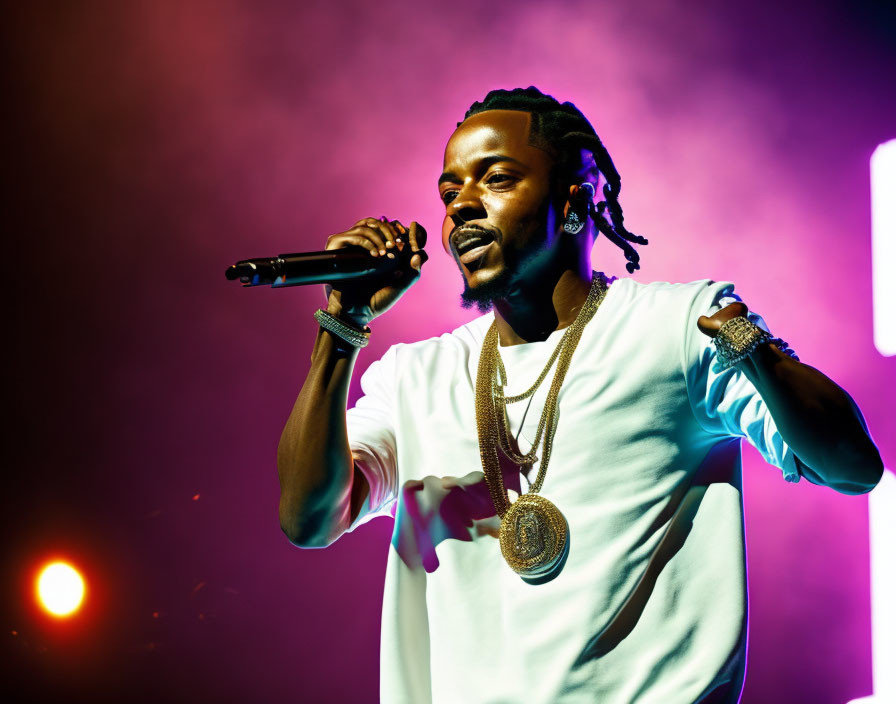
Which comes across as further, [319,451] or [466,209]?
[466,209]

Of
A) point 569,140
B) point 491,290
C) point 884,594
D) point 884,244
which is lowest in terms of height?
point 884,594

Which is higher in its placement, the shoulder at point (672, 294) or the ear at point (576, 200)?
the ear at point (576, 200)

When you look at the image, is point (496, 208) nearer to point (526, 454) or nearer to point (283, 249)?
point (526, 454)

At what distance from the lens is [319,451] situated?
1.57 metres

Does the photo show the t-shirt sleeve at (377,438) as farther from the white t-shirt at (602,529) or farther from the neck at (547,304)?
the neck at (547,304)

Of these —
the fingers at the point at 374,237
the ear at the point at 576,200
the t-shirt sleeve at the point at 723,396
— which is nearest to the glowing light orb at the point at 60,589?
the fingers at the point at 374,237

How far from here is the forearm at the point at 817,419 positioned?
4.05 ft

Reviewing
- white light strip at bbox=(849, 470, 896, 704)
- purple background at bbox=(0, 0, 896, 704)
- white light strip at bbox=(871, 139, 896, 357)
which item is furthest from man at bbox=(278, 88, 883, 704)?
white light strip at bbox=(849, 470, 896, 704)

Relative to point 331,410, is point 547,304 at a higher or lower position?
higher

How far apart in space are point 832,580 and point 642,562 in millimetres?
2069

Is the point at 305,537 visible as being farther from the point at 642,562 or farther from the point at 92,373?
the point at 92,373

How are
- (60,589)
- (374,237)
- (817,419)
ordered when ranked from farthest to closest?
(60,589) → (374,237) → (817,419)

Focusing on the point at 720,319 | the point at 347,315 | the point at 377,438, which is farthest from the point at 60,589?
the point at 720,319

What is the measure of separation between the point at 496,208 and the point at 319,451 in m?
0.57
